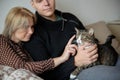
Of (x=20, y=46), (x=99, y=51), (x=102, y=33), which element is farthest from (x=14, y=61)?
(x=102, y=33)

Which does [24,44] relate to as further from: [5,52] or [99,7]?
[99,7]

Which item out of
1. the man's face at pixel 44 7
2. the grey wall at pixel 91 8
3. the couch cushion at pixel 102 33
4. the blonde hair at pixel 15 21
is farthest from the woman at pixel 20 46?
the couch cushion at pixel 102 33

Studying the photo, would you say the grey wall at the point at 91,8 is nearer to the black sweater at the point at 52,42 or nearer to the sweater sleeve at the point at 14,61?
the black sweater at the point at 52,42

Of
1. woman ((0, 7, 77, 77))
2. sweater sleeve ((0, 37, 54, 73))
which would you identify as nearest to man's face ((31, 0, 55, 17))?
woman ((0, 7, 77, 77))

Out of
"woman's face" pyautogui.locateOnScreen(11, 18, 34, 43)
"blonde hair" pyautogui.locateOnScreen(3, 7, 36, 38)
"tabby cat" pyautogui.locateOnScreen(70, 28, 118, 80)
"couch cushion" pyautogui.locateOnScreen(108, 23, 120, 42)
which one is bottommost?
"couch cushion" pyautogui.locateOnScreen(108, 23, 120, 42)

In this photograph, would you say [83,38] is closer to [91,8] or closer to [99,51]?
[99,51]

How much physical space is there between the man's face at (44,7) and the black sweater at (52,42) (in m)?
0.04

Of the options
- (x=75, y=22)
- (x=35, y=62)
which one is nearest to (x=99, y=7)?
(x=75, y=22)

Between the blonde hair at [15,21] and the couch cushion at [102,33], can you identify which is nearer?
the blonde hair at [15,21]

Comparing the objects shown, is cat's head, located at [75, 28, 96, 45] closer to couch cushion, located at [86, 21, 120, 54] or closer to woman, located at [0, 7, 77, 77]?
woman, located at [0, 7, 77, 77]

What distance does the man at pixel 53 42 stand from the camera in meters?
1.57

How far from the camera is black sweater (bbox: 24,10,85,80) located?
1.60 meters

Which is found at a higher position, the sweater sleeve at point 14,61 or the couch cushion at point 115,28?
the sweater sleeve at point 14,61

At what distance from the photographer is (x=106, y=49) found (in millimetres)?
1694
